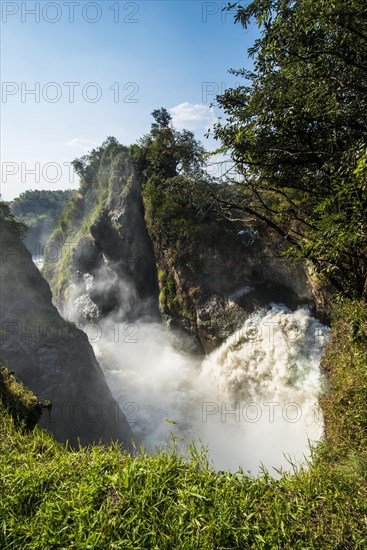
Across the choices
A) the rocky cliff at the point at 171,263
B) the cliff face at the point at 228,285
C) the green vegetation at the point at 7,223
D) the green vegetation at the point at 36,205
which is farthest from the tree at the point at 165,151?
the green vegetation at the point at 36,205

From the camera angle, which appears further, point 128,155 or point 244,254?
point 128,155

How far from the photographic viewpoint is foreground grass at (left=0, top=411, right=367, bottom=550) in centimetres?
264

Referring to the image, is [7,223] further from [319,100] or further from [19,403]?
[319,100]

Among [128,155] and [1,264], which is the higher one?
[128,155]

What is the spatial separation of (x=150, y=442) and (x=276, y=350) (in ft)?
28.5

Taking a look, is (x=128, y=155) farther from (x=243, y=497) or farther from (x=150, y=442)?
(x=243, y=497)

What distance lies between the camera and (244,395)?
53.0 feet

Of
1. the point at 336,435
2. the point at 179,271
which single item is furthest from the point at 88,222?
the point at 336,435

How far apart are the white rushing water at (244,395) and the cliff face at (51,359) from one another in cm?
357

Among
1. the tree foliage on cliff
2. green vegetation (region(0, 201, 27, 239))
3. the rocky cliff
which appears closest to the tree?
the rocky cliff

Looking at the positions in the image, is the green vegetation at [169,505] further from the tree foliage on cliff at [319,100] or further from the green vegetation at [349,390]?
the tree foliage on cliff at [319,100]

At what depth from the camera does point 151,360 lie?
Answer: 23500 mm

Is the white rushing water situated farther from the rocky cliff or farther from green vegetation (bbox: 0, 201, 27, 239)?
green vegetation (bbox: 0, 201, 27, 239)

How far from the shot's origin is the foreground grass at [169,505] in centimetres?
264
